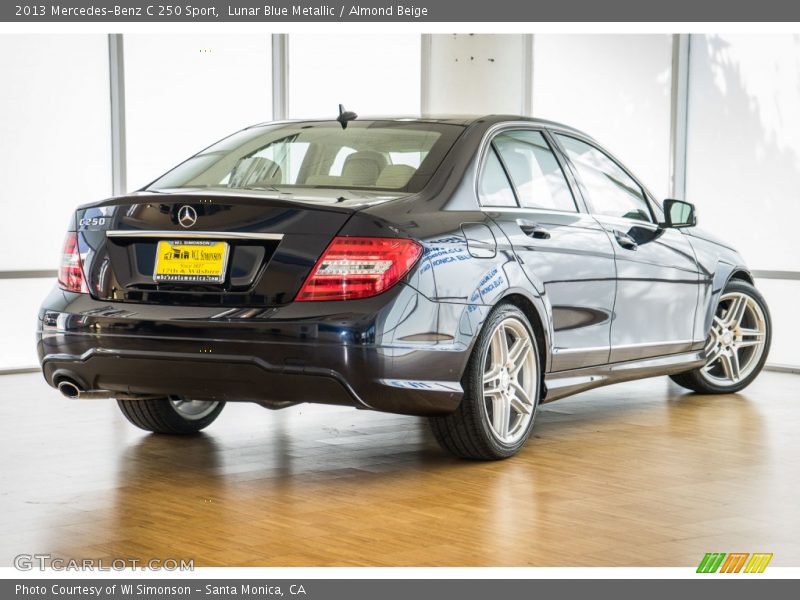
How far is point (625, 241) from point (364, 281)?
87.1 inches

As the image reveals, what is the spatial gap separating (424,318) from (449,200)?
0.63m

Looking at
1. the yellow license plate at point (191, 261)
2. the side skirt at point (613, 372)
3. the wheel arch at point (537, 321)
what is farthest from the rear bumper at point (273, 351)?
the side skirt at point (613, 372)

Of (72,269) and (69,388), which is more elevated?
(72,269)

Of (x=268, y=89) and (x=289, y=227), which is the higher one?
(x=268, y=89)

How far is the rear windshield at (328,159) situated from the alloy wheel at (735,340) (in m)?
2.99

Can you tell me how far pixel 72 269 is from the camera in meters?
5.28

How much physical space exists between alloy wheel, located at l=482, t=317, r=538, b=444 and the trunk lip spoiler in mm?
1189

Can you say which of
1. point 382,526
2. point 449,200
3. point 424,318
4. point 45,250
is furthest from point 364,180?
point 45,250

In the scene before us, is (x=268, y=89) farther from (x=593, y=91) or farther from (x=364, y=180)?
(x=364, y=180)

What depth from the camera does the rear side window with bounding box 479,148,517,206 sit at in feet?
18.6

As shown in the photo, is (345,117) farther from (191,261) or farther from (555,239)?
(191,261)

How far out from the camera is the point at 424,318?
16.4 ft

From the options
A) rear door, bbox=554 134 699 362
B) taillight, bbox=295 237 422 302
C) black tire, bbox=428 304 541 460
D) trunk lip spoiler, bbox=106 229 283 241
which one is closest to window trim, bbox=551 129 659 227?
rear door, bbox=554 134 699 362

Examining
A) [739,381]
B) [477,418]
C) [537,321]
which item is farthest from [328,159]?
[739,381]
